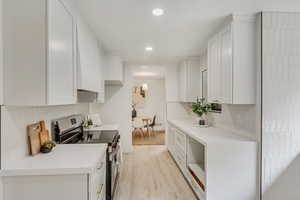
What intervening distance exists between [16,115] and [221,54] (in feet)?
8.11

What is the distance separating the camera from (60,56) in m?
1.60

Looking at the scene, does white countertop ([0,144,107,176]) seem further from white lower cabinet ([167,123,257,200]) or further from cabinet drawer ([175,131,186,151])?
cabinet drawer ([175,131,186,151])

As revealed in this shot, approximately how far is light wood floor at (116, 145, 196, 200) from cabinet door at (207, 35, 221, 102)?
1.49 meters

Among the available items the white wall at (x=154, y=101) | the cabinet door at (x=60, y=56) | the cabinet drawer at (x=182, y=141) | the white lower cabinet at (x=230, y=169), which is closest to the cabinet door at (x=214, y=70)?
the white lower cabinet at (x=230, y=169)

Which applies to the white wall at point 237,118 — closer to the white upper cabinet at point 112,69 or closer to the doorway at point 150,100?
the white upper cabinet at point 112,69

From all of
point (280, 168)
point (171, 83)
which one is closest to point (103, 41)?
point (171, 83)

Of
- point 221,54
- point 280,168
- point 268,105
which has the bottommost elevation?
point 280,168

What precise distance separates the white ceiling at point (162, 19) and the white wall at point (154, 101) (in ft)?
16.7

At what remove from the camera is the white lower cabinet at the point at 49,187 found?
55.2 inches

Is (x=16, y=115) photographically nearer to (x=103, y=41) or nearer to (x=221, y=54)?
(x=103, y=41)

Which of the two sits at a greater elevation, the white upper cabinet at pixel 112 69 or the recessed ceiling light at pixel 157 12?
the recessed ceiling light at pixel 157 12

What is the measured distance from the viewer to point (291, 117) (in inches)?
87.8

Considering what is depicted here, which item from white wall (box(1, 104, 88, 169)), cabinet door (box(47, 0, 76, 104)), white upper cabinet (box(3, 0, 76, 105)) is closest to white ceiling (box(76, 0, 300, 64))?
cabinet door (box(47, 0, 76, 104))

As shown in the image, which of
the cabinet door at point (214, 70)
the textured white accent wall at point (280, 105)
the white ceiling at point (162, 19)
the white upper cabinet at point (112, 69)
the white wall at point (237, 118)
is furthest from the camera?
the white upper cabinet at point (112, 69)
